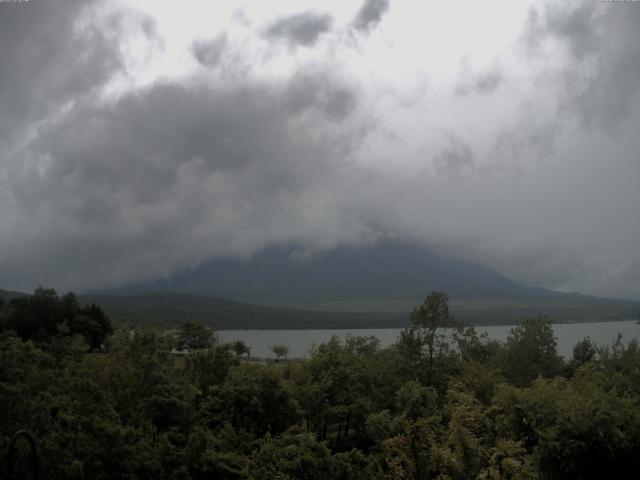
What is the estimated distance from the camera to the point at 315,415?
3083 centimetres

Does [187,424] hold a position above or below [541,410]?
below

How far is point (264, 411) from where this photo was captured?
2780cm

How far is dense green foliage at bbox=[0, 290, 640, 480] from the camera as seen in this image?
19469mm

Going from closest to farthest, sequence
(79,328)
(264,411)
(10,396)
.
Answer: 1. (10,396)
2. (264,411)
3. (79,328)

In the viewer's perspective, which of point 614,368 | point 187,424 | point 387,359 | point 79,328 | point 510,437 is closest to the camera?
point 510,437

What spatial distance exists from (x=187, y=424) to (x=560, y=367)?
90.2 feet

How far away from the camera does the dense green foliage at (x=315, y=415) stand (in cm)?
1947

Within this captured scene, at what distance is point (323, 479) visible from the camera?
63.1 feet

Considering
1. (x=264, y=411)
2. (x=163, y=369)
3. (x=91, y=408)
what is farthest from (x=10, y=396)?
(x=264, y=411)

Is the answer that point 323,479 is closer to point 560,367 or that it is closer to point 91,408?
point 91,408

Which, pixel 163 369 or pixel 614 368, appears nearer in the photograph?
pixel 163 369

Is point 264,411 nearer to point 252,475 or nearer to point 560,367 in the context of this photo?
point 252,475

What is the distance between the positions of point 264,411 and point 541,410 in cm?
1226

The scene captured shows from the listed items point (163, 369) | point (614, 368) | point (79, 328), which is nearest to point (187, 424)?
point (163, 369)
